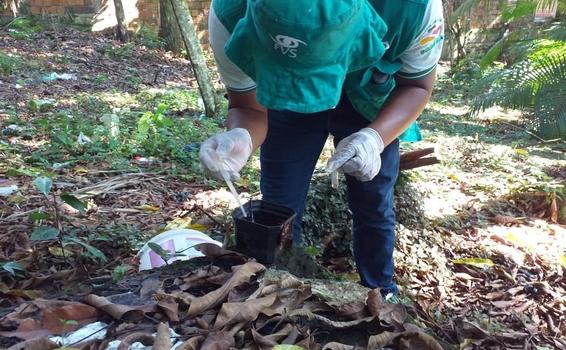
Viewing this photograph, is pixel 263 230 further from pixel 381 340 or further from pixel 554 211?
pixel 554 211

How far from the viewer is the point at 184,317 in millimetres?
1378

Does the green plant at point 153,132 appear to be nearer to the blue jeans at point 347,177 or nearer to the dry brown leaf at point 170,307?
the blue jeans at point 347,177

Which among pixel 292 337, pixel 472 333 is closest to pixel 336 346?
pixel 292 337

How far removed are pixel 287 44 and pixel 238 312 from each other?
2.23 ft

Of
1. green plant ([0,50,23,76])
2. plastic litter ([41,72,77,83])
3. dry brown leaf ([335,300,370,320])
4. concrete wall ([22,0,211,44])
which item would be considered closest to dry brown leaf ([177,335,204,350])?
dry brown leaf ([335,300,370,320])

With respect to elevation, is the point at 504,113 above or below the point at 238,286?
below

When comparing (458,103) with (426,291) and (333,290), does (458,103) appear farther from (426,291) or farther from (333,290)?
(333,290)

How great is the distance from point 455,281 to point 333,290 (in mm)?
1653

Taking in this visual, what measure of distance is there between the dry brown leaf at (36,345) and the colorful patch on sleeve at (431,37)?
4.54ft

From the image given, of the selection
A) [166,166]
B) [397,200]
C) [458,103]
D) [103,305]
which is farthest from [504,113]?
[103,305]

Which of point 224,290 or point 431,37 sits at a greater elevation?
point 431,37

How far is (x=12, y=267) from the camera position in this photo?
5.78ft

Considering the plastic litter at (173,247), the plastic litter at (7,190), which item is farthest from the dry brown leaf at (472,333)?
the plastic litter at (7,190)

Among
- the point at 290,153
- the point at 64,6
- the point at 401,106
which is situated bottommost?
the point at 64,6
